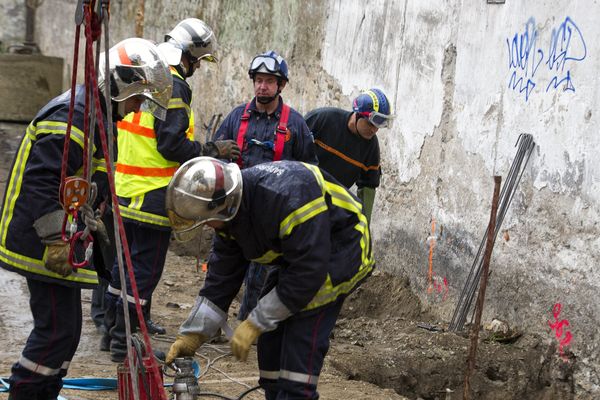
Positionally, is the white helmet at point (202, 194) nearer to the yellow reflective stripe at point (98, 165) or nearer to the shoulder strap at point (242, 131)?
the yellow reflective stripe at point (98, 165)

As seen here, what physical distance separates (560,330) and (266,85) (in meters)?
2.59

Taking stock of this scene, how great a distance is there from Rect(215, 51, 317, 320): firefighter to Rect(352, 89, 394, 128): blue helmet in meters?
0.56

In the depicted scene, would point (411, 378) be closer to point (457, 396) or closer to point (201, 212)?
point (457, 396)

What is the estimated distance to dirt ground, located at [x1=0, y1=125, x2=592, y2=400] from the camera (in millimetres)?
6199

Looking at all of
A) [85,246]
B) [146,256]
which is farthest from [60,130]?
[146,256]

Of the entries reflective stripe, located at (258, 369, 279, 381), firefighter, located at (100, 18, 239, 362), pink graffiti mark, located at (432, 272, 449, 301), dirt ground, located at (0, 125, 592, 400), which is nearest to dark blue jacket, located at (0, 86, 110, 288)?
reflective stripe, located at (258, 369, 279, 381)

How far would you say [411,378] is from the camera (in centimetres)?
680

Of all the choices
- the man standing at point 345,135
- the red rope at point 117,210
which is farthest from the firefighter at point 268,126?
the red rope at point 117,210

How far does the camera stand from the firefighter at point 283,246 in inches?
168

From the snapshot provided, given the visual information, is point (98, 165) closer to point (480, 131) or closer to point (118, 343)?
point (118, 343)

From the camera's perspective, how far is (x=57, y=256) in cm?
460

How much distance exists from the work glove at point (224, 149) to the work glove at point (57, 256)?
1.93 meters

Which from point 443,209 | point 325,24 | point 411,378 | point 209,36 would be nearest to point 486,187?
point 443,209

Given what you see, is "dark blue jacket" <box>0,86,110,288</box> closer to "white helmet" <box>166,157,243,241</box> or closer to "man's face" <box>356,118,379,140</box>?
"white helmet" <box>166,157,243,241</box>
